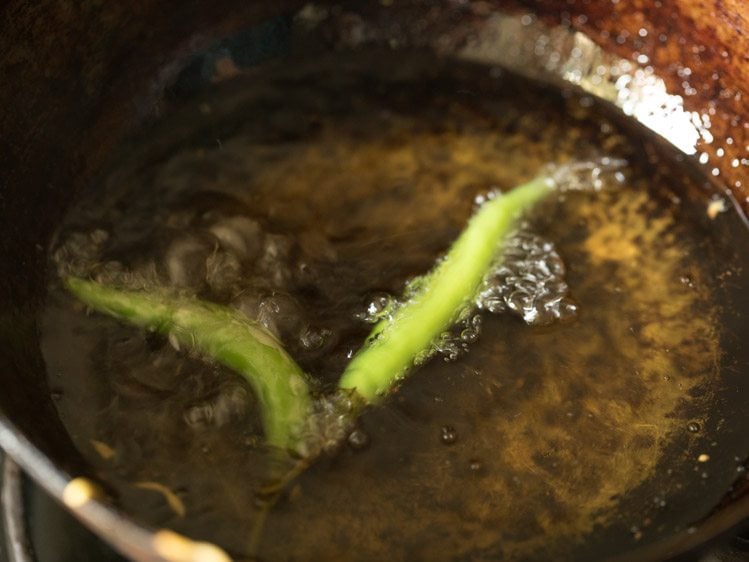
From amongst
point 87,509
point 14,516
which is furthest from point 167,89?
point 87,509

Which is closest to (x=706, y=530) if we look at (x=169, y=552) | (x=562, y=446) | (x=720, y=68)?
(x=562, y=446)

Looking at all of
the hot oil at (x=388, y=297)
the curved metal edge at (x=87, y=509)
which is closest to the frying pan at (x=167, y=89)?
the hot oil at (x=388, y=297)

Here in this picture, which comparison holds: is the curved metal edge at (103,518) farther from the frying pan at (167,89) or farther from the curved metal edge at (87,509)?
the frying pan at (167,89)

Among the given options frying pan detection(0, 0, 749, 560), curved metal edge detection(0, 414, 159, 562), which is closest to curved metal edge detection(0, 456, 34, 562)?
frying pan detection(0, 0, 749, 560)

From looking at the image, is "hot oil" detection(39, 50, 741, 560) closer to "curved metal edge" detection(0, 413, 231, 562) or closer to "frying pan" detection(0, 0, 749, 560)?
"frying pan" detection(0, 0, 749, 560)

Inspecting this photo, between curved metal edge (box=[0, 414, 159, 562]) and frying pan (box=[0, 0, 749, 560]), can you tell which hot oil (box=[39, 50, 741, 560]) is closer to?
frying pan (box=[0, 0, 749, 560])

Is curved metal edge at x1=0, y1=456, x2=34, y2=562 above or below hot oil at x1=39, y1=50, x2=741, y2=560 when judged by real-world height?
below

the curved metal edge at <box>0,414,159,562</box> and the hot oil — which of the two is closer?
the curved metal edge at <box>0,414,159,562</box>

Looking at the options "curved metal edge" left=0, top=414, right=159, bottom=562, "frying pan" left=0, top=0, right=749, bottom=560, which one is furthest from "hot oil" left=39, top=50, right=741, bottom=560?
"curved metal edge" left=0, top=414, right=159, bottom=562
